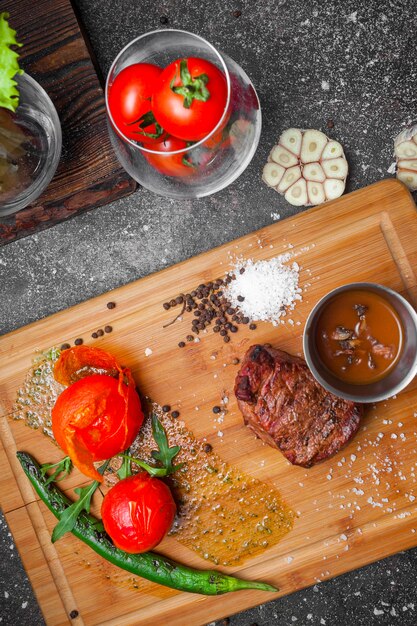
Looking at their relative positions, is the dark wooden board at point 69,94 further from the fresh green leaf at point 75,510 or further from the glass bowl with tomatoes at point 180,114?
the fresh green leaf at point 75,510

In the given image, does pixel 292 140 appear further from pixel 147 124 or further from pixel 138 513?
pixel 138 513

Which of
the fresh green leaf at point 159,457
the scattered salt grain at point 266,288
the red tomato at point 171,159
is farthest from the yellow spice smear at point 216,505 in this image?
the red tomato at point 171,159

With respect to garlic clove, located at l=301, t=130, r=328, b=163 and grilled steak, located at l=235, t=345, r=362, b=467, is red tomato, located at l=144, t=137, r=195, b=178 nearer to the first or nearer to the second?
garlic clove, located at l=301, t=130, r=328, b=163

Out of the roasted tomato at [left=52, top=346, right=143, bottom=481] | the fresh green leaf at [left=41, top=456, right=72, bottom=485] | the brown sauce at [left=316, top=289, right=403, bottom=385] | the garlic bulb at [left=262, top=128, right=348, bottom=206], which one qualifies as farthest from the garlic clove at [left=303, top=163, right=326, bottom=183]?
the fresh green leaf at [left=41, top=456, right=72, bottom=485]

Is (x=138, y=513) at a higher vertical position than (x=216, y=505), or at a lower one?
higher

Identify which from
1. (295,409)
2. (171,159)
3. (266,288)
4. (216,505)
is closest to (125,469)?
(216,505)

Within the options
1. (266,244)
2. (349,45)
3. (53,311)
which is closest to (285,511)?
(266,244)

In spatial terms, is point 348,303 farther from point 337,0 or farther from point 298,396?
point 337,0
